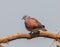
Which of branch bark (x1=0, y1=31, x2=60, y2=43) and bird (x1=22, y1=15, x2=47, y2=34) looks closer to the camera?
branch bark (x1=0, y1=31, x2=60, y2=43)

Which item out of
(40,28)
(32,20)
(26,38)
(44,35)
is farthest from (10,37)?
(32,20)

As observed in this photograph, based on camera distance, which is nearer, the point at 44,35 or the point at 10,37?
the point at 10,37

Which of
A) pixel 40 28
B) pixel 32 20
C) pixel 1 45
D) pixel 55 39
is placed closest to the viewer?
pixel 1 45

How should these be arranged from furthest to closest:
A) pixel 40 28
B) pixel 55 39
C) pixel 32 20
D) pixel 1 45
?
1. pixel 32 20
2. pixel 40 28
3. pixel 55 39
4. pixel 1 45

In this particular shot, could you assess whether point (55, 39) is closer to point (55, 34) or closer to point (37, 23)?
point (55, 34)

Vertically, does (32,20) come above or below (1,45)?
above

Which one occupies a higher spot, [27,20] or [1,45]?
[27,20]

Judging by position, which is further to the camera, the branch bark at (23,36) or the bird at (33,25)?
the bird at (33,25)

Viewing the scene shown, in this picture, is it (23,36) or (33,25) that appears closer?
(23,36)

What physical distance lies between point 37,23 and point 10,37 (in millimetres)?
979

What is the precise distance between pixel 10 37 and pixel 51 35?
1.52 ft

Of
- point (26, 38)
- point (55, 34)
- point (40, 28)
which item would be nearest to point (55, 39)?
point (55, 34)

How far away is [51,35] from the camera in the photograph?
204cm

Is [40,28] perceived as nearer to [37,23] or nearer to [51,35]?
[37,23]
